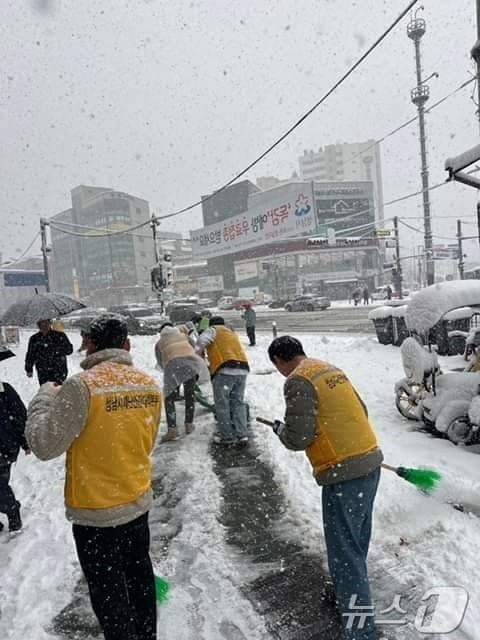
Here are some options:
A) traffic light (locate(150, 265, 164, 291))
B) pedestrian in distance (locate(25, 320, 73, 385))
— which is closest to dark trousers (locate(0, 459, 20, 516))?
pedestrian in distance (locate(25, 320, 73, 385))

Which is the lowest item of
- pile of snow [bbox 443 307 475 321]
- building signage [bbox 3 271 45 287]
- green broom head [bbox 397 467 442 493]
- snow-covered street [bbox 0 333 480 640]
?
snow-covered street [bbox 0 333 480 640]

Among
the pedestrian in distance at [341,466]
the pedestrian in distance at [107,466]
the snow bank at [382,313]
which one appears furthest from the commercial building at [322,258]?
the pedestrian in distance at [107,466]

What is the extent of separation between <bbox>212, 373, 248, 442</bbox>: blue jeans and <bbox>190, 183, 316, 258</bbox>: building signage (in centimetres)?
1491

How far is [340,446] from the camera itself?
258 centimetres

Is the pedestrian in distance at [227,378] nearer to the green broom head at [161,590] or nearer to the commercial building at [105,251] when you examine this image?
the green broom head at [161,590]

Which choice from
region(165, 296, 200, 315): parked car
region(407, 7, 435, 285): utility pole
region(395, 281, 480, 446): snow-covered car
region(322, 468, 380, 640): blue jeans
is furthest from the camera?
region(165, 296, 200, 315): parked car

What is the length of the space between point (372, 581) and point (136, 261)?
332 ft

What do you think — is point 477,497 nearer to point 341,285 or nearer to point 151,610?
point 151,610

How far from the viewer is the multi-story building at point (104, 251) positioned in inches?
3617

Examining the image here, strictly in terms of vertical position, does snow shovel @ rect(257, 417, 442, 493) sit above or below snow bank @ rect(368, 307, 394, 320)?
below

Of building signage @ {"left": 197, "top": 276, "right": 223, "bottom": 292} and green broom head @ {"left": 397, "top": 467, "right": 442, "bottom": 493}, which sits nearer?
green broom head @ {"left": 397, "top": 467, "right": 442, "bottom": 493}

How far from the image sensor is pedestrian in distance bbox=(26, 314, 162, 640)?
2.19m

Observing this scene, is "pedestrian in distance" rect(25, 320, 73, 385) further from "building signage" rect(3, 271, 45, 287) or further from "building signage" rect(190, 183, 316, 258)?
"building signage" rect(190, 183, 316, 258)

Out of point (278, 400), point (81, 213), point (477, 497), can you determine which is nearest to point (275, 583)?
point (477, 497)
